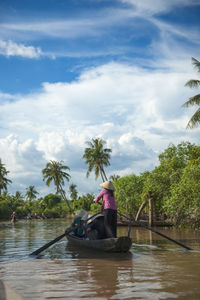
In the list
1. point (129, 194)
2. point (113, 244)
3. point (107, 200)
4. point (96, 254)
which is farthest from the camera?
point (129, 194)

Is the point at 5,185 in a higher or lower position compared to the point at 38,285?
higher

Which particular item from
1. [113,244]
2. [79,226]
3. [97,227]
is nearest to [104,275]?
[113,244]

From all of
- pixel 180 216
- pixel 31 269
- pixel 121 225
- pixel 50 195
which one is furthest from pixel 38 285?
pixel 50 195

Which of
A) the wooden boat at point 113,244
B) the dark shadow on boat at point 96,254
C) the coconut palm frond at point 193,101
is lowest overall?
the dark shadow on boat at point 96,254

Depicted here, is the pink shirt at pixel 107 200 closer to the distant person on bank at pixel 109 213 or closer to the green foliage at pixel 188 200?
the distant person on bank at pixel 109 213

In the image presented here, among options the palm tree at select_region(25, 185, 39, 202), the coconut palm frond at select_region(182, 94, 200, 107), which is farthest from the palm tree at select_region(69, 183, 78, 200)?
the coconut palm frond at select_region(182, 94, 200, 107)

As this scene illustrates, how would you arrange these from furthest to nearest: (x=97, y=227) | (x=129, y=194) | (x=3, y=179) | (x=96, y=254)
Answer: (x=3, y=179) < (x=129, y=194) < (x=97, y=227) < (x=96, y=254)

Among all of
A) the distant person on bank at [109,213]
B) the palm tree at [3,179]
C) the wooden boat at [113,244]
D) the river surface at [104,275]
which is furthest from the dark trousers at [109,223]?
the palm tree at [3,179]

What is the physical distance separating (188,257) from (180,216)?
34.1 feet

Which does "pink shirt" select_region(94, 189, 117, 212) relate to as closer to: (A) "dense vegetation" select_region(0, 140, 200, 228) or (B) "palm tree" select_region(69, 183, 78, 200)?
(A) "dense vegetation" select_region(0, 140, 200, 228)

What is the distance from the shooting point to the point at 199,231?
1806 cm

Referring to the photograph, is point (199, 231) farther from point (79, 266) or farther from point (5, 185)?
point (5, 185)

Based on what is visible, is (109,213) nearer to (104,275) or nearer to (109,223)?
(109,223)

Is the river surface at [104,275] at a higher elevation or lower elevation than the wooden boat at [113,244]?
lower
